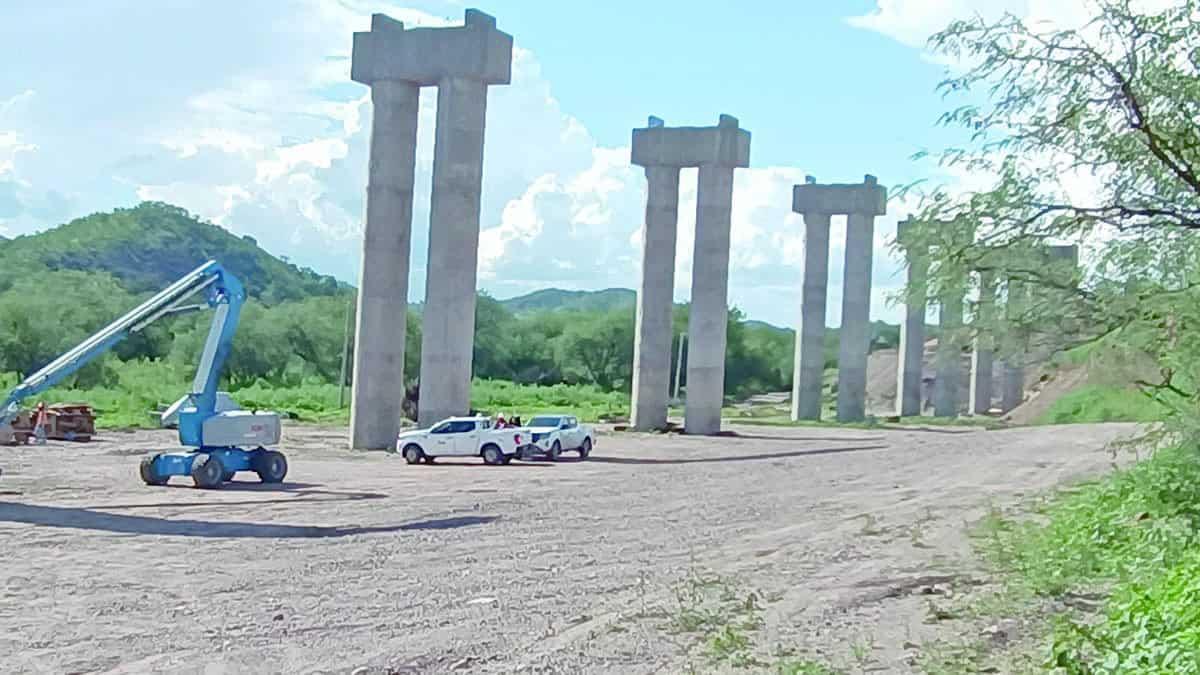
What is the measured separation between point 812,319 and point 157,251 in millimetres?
116354

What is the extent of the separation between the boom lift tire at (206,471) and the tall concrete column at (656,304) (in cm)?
3535

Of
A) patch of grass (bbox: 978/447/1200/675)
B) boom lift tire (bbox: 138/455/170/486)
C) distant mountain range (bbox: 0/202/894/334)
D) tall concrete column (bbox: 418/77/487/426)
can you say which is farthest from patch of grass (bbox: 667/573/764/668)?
distant mountain range (bbox: 0/202/894/334)

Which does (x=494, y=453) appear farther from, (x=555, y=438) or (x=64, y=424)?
(x=64, y=424)

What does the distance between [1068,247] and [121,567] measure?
11.8 metres

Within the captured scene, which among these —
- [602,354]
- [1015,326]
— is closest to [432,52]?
[1015,326]

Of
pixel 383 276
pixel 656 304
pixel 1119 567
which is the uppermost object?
pixel 656 304

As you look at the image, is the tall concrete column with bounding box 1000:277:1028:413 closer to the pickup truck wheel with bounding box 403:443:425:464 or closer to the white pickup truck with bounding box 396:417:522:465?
the white pickup truck with bounding box 396:417:522:465

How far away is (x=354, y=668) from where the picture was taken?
1241cm

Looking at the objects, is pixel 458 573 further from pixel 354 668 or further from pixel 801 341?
pixel 801 341

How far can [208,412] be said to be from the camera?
32.4 metres

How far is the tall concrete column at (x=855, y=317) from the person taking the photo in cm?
8356

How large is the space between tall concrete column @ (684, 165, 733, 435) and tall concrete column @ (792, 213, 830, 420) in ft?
53.1

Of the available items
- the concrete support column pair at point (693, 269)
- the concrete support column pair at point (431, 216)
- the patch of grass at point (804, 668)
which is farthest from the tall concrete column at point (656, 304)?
the patch of grass at point (804, 668)

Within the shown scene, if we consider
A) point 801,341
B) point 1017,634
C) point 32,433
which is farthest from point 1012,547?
point 801,341
